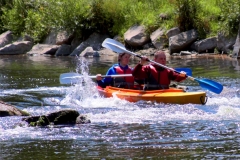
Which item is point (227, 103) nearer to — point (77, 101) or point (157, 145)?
point (77, 101)

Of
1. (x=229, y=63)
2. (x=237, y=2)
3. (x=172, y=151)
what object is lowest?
(x=172, y=151)

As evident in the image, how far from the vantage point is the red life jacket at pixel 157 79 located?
10.1 metres

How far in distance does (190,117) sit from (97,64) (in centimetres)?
1150

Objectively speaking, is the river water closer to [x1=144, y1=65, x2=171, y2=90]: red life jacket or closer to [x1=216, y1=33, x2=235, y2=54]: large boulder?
[x1=144, y1=65, x2=171, y2=90]: red life jacket

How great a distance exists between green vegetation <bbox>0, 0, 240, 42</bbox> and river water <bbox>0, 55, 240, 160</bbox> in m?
11.3

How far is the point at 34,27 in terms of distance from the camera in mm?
30359

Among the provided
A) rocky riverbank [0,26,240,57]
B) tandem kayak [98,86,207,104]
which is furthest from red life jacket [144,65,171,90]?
rocky riverbank [0,26,240,57]

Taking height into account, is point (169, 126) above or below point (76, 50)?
below

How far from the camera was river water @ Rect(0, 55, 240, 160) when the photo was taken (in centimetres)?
606

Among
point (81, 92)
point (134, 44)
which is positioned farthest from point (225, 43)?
point (81, 92)

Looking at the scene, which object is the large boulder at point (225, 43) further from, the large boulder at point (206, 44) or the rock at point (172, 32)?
the rock at point (172, 32)

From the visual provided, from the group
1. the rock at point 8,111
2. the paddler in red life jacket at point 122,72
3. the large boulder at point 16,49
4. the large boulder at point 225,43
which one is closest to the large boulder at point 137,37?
the large boulder at point 225,43

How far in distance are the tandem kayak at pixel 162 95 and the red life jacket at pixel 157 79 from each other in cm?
22

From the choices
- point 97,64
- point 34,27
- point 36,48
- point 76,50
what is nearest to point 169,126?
point 97,64
